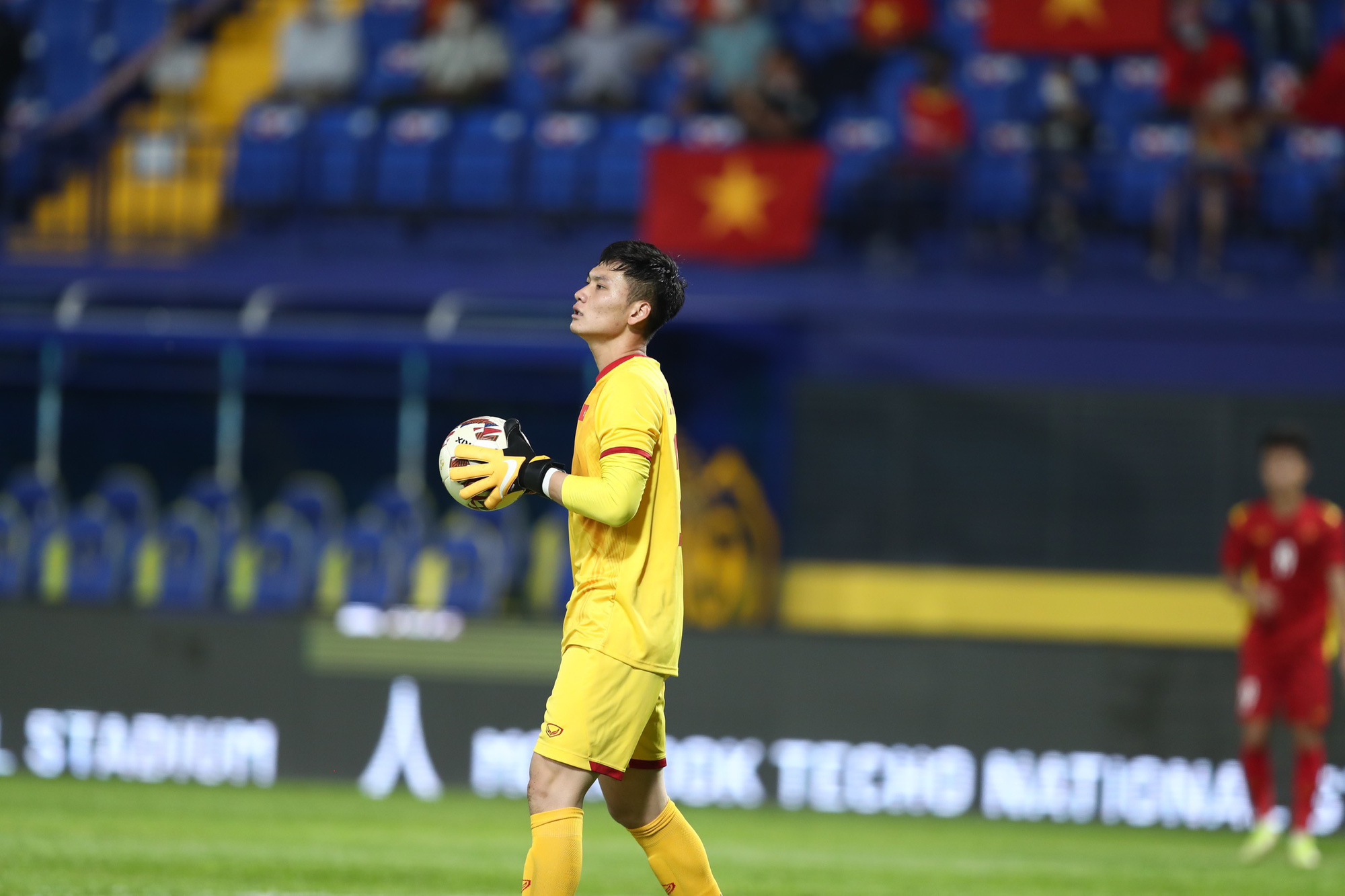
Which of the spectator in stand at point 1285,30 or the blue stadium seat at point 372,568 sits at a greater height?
the spectator in stand at point 1285,30

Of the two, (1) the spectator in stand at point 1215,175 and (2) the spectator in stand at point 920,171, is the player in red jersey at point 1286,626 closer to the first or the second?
(1) the spectator in stand at point 1215,175

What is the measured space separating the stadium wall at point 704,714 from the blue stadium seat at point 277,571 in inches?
92.7

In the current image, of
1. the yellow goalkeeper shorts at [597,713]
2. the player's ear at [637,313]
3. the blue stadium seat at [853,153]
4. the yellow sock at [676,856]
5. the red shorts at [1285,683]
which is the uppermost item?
the blue stadium seat at [853,153]

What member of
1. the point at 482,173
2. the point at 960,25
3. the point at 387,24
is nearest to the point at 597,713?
the point at 482,173

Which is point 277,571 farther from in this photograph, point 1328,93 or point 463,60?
point 1328,93

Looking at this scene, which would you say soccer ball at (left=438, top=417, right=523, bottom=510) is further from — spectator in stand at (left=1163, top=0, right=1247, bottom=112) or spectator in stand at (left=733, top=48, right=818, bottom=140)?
spectator in stand at (left=1163, top=0, right=1247, bottom=112)

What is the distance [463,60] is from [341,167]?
166 cm

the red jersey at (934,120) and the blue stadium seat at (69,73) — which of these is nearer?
the red jersey at (934,120)

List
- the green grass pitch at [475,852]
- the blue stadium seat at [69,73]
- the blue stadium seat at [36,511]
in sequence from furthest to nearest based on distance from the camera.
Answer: the blue stadium seat at [69,73], the blue stadium seat at [36,511], the green grass pitch at [475,852]

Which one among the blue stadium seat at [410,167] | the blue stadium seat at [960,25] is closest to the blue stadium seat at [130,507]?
the blue stadium seat at [410,167]

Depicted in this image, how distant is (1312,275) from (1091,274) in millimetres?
1861

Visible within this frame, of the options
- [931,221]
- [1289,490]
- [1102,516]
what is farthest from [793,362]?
[1289,490]

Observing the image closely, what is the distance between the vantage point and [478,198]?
16547 millimetres

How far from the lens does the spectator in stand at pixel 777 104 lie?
15.6 metres
